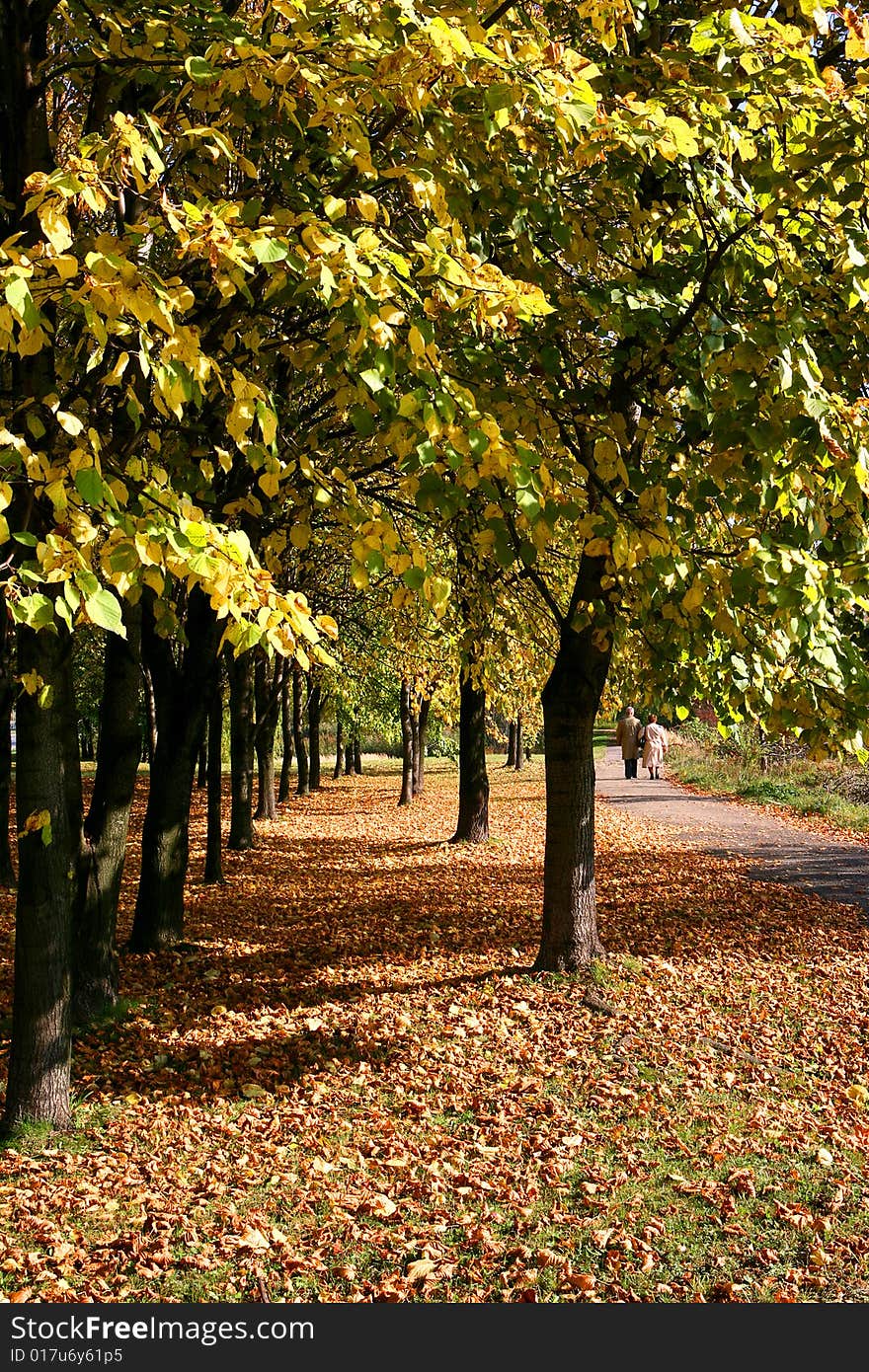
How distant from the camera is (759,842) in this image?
16375 mm

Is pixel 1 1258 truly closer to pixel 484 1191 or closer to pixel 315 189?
pixel 484 1191

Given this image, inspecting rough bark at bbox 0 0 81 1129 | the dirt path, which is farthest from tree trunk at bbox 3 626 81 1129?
the dirt path

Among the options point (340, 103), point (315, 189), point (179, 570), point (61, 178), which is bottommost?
point (179, 570)

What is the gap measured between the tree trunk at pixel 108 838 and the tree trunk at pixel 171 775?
1.35 metres

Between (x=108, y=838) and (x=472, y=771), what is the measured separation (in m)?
9.38

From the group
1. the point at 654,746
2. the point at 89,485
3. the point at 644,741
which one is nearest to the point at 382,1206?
the point at 89,485

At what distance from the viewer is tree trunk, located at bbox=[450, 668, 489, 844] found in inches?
617

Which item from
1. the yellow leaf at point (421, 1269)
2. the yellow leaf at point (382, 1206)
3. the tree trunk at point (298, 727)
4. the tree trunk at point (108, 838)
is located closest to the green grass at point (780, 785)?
the tree trunk at point (298, 727)

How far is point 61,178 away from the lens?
2.69m

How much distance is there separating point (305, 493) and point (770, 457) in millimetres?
2830

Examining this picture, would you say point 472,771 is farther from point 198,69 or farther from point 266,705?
point 198,69

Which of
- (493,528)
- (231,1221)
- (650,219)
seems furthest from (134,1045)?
(650,219)

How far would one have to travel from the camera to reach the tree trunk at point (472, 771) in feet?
51.4

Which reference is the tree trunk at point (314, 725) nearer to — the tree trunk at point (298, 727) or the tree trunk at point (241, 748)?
the tree trunk at point (298, 727)
